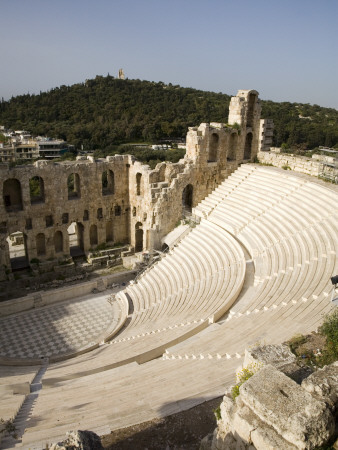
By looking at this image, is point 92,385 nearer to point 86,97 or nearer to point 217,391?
point 217,391

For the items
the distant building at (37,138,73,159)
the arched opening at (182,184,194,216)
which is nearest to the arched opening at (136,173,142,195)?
the arched opening at (182,184,194,216)

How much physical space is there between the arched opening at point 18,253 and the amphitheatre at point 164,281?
0.62 m

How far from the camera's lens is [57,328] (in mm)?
16625

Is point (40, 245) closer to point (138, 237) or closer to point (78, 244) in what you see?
point (78, 244)

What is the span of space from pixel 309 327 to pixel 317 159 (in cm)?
1448

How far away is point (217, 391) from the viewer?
8742 millimetres

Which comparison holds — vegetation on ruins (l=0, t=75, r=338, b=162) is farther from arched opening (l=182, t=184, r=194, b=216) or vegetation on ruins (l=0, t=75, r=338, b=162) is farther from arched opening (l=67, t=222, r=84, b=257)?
arched opening (l=67, t=222, r=84, b=257)

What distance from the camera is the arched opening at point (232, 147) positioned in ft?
81.1

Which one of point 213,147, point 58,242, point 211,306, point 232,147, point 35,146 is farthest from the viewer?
point 35,146

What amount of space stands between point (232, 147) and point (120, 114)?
118 feet

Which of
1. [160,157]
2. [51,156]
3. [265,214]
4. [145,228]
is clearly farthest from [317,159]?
[51,156]

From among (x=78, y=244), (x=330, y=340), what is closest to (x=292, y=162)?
(x=78, y=244)

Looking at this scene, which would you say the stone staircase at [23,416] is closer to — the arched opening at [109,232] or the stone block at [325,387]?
the stone block at [325,387]

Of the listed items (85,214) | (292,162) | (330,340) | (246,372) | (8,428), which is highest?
(292,162)
